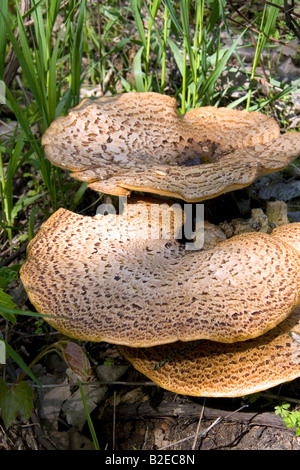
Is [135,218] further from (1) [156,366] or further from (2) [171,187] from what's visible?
(1) [156,366]

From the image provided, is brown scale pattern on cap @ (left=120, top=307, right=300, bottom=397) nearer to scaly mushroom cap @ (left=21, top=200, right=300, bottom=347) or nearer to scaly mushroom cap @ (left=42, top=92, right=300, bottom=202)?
scaly mushroom cap @ (left=21, top=200, right=300, bottom=347)

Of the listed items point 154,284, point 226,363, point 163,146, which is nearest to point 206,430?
point 226,363

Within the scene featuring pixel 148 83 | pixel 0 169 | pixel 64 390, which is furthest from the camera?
pixel 148 83

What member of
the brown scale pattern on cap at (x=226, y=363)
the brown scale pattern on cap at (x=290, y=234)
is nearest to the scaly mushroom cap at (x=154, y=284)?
the brown scale pattern on cap at (x=290, y=234)

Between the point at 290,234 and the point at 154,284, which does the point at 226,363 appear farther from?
the point at 290,234

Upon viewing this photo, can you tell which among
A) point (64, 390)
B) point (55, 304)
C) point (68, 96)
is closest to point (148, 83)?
point (68, 96)

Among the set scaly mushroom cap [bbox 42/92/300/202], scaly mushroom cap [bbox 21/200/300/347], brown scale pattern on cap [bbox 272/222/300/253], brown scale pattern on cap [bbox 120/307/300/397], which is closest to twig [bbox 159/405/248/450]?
brown scale pattern on cap [bbox 120/307/300/397]
